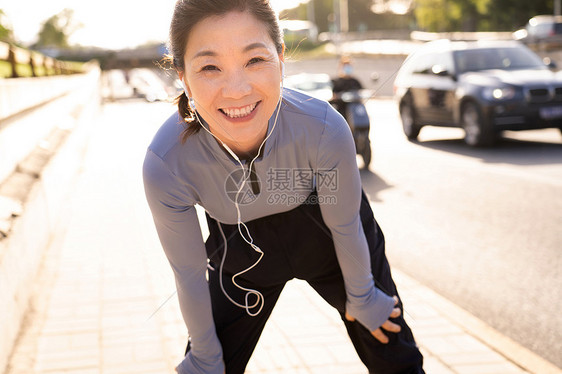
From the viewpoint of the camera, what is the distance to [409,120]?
44.4 ft

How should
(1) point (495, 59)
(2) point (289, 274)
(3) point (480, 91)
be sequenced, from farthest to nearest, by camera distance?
(1) point (495, 59), (3) point (480, 91), (2) point (289, 274)

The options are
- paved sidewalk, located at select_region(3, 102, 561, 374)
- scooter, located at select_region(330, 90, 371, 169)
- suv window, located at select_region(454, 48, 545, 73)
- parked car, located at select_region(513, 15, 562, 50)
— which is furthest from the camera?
parked car, located at select_region(513, 15, 562, 50)

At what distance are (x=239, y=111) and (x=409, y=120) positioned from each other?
11.9 meters

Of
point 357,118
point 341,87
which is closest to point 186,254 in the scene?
point 357,118

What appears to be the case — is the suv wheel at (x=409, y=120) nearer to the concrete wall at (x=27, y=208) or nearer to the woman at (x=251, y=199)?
the concrete wall at (x=27, y=208)

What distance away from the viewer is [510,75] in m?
11.5

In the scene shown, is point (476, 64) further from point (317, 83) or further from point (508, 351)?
point (317, 83)

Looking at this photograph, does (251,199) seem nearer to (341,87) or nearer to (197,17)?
(197,17)

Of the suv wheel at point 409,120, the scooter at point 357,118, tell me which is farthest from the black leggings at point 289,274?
the suv wheel at point 409,120

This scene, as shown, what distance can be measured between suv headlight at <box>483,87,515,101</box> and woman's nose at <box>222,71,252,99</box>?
9911 mm

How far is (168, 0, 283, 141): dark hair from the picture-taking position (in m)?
1.90

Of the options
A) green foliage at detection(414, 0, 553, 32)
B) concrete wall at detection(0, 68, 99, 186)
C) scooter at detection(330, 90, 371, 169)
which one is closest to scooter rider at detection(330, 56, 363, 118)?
scooter at detection(330, 90, 371, 169)

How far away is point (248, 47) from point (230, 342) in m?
1.10

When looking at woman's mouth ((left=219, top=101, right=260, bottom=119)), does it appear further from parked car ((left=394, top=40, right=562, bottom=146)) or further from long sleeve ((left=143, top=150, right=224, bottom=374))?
parked car ((left=394, top=40, right=562, bottom=146))
